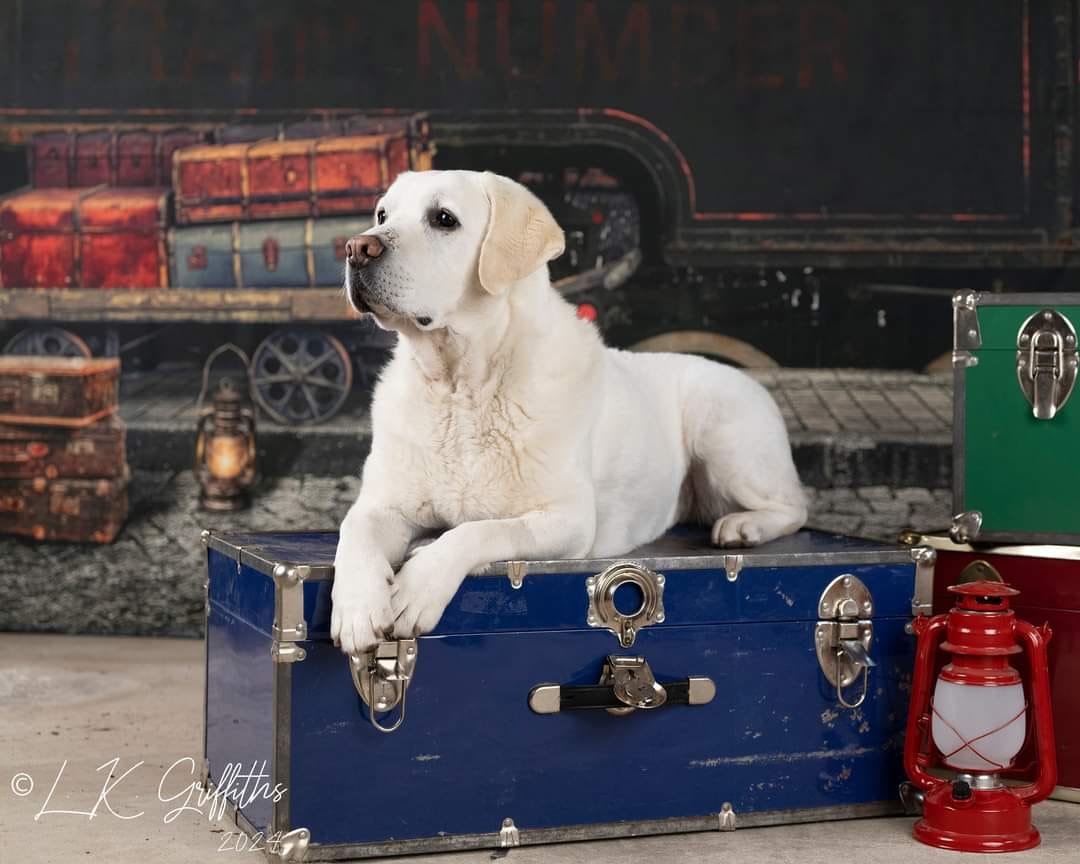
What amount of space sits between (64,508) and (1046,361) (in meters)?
4.11

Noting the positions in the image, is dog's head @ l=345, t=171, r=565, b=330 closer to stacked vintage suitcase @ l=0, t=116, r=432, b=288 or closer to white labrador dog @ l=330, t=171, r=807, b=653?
white labrador dog @ l=330, t=171, r=807, b=653

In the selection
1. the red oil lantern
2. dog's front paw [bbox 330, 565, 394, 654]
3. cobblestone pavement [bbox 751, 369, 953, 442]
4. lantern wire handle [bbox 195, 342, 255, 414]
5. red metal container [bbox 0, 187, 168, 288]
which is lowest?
the red oil lantern

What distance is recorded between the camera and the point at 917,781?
9.53 feet

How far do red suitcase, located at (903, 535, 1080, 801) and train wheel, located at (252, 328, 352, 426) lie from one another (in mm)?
3197

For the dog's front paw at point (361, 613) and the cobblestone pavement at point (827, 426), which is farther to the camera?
the cobblestone pavement at point (827, 426)

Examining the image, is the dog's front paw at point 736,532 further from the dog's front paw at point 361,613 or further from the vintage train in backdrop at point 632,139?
the vintage train in backdrop at point 632,139

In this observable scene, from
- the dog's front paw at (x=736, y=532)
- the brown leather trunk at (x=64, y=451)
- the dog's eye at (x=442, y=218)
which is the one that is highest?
the dog's eye at (x=442, y=218)

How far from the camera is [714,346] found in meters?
5.73

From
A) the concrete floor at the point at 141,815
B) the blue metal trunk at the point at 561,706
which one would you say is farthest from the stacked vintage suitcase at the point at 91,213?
the blue metal trunk at the point at 561,706

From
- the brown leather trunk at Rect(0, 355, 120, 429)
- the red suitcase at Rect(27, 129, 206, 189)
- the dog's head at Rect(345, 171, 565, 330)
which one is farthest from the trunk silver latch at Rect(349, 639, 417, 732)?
the red suitcase at Rect(27, 129, 206, 189)

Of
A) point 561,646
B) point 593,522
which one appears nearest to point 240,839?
point 561,646

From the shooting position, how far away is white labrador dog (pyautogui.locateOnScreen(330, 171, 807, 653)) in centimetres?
264

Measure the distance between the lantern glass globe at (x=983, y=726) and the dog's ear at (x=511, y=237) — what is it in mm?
1293

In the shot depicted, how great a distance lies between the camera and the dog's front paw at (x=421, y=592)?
101 inches
